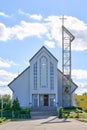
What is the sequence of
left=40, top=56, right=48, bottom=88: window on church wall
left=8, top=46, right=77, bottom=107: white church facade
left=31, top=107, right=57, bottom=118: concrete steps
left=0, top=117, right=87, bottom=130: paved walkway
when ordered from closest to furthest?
left=0, top=117, right=87, bottom=130: paved walkway
left=31, top=107, right=57, bottom=118: concrete steps
left=8, top=46, right=77, bottom=107: white church facade
left=40, top=56, right=48, bottom=88: window on church wall

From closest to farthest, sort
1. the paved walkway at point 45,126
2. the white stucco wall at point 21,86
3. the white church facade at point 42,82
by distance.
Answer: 1. the paved walkway at point 45,126
2. the white church facade at point 42,82
3. the white stucco wall at point 21,86

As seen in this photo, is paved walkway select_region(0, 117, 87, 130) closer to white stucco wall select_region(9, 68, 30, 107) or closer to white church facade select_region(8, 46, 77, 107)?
white church facade select_region(8, 46, 77, 107)

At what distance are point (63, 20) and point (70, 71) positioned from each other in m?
10.3

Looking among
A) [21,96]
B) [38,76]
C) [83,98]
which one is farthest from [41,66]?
[83,98]

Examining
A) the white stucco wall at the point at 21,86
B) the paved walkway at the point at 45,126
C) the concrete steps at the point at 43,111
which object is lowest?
the paved walkway at the point at 45,126

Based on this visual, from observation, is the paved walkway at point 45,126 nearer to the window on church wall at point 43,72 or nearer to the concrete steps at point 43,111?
the concrete steps at point 43,111

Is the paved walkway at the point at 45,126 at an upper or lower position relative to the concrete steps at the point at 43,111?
lower

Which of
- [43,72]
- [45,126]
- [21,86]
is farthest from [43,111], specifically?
[45,126]

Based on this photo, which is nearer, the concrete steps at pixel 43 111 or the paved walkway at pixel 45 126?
the paved walkway at pixel 45 126

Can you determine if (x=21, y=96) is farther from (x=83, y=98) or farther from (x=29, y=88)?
(x=83, y=98)

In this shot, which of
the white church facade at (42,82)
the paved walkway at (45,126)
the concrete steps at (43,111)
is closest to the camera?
the paved walkway at (45,126)

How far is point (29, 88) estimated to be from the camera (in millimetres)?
76438

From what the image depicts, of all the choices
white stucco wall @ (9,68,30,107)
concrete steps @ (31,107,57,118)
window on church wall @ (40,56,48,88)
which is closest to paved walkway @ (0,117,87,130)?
concrete steps @ (31,107,57,118)

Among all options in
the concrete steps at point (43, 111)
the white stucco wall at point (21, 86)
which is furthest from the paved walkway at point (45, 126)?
the white stucco wall at point (21, 86)
